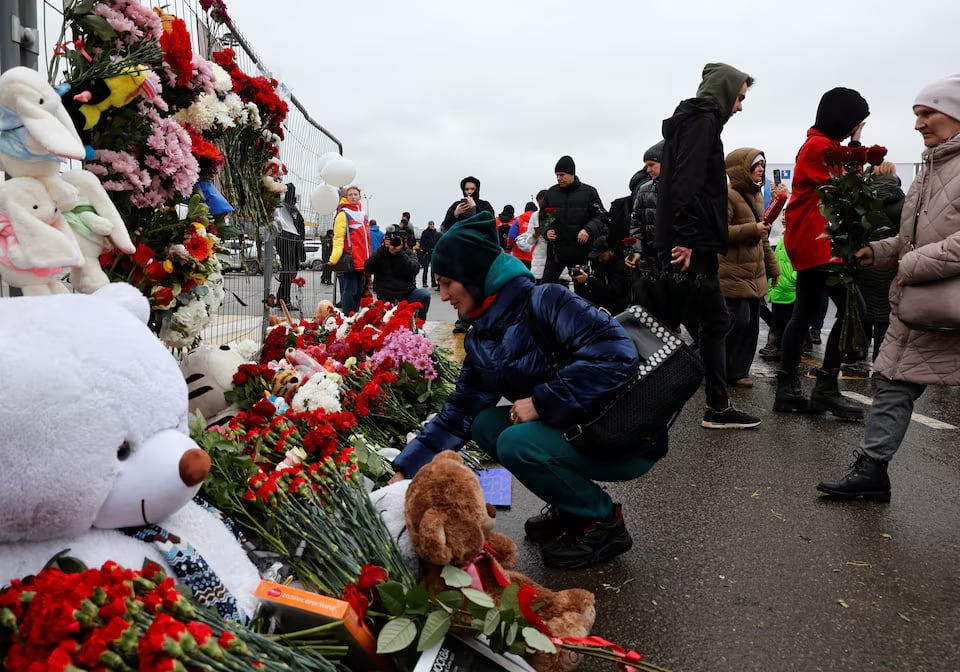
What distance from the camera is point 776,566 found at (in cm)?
293

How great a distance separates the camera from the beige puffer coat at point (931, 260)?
3.25m

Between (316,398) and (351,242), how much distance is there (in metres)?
5.76

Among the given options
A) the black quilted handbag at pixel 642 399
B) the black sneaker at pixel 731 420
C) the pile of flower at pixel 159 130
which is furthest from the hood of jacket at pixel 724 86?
the pile of flower at pixel 159 130

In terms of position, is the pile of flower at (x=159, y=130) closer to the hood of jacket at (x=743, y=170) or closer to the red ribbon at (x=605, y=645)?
the red ribbon at (x=605, y=645)

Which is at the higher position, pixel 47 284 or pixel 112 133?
pixel 112 133

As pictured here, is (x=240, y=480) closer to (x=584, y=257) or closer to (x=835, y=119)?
(x=835, y=119)

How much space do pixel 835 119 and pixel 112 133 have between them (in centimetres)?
447

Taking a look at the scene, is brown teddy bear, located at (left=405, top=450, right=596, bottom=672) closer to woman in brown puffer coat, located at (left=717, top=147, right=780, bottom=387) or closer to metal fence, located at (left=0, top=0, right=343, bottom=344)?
metal fence, located at (left=0, top=0, right=343, bottom=344)

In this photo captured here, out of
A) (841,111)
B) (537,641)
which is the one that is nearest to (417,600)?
(537,641)

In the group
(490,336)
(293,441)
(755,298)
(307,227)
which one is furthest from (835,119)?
(307,227)

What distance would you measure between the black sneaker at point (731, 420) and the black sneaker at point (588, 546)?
90.9 inches

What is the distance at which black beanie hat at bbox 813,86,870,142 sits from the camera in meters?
4.94

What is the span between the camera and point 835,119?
499cm

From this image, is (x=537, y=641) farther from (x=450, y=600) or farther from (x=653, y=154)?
(x=653, y=154)
